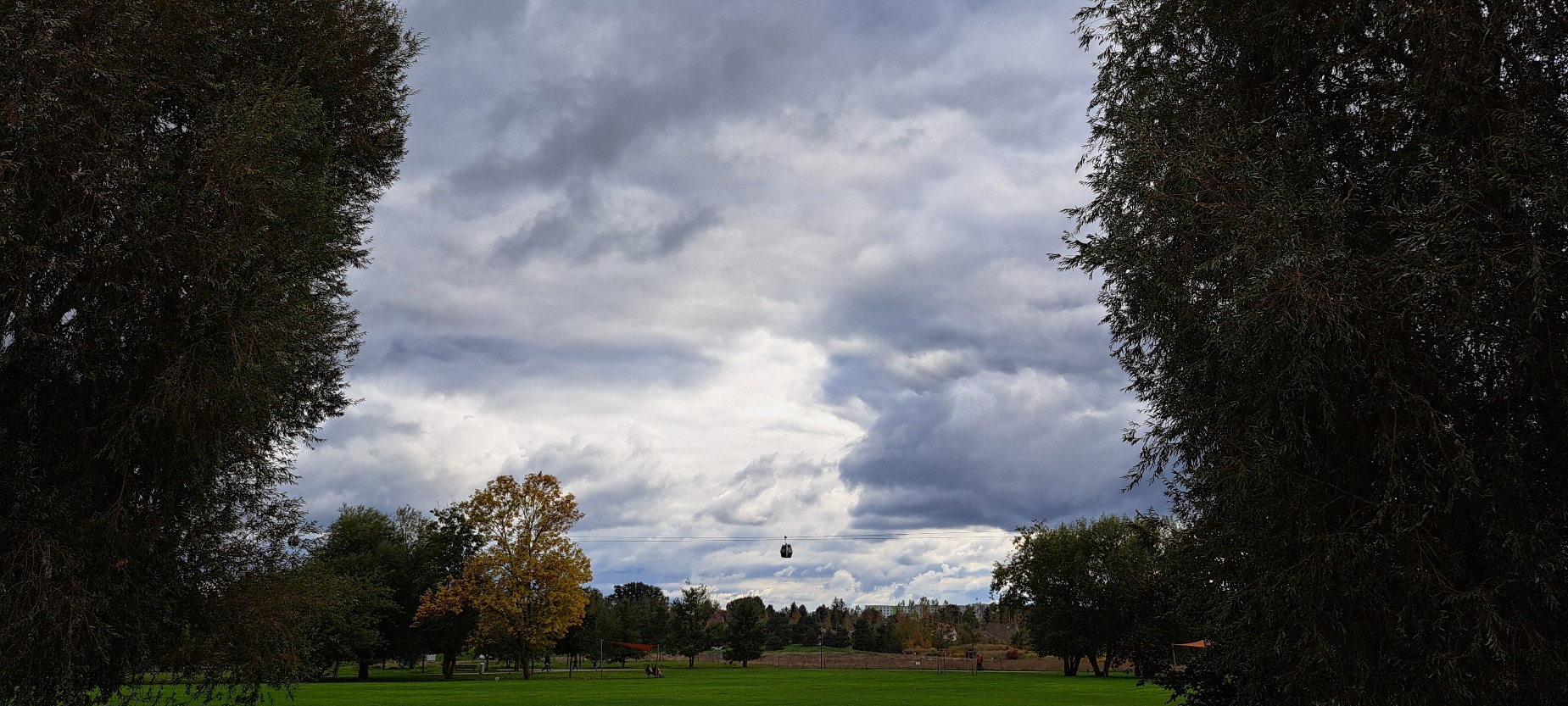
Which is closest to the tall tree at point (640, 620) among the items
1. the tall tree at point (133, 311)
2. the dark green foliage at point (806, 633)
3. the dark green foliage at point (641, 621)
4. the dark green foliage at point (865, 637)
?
the dark green foliage at point (641, 621)

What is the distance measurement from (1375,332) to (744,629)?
91.7m

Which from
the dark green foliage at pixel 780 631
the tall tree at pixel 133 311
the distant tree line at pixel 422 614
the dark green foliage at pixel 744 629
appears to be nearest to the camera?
the tall tree at pixel 133 311

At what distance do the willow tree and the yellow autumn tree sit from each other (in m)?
46.3

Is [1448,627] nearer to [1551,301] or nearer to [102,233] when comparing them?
[1551,301]

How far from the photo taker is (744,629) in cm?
9831

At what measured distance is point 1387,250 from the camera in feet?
39.2

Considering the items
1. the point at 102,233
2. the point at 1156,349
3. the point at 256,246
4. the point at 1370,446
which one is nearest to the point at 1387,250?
the point at 1370,446

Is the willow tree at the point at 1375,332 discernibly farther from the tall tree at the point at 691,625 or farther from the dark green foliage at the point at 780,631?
the dark green foliage at the point at 780,631

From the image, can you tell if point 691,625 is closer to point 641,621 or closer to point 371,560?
point 641,621

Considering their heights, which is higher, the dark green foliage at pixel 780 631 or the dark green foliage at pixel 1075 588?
the dark green foliage at pixel 1075 588

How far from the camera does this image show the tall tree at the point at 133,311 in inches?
523

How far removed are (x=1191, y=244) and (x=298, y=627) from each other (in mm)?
17376

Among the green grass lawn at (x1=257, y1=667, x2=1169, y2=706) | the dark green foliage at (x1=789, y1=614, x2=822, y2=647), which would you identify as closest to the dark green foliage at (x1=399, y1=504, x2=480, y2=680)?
the green grass lawn at (x1=257, y1=667, x2=1169, y2=706)

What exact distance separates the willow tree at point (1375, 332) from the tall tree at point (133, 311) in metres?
13.4
